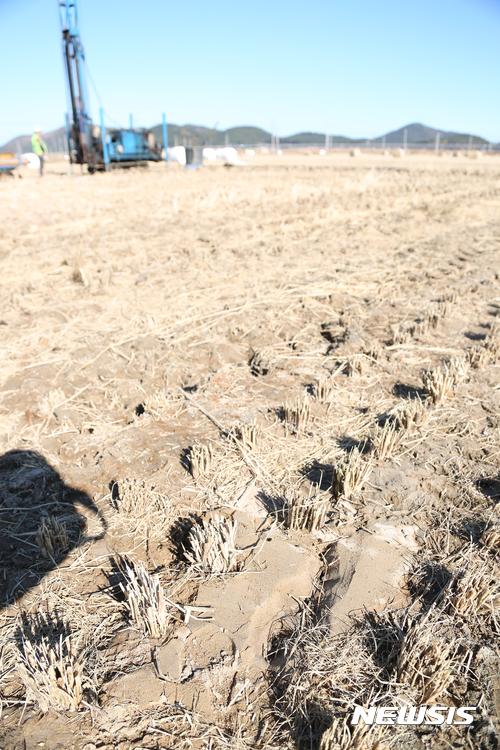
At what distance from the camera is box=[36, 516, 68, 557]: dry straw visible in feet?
7.97

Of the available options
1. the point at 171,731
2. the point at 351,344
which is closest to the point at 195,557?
the point at 171,731

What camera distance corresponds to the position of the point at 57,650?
6.27ft

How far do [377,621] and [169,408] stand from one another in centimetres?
213

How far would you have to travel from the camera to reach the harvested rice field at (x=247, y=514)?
1.79 metres

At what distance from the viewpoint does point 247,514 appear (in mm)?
2660

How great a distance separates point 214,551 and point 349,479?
35.1 inches

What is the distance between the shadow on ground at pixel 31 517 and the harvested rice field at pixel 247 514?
0.5 inches

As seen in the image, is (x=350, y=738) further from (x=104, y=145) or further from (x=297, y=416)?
(x=104, y=145)

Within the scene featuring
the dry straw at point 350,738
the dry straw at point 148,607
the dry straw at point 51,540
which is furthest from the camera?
the dry straw at point 51,540

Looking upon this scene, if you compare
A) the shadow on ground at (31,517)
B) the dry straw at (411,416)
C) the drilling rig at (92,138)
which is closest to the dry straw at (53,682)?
the shadow on ground at (31,517)

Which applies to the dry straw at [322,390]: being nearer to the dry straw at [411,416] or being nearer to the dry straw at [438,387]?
the dry straw at [411,416]

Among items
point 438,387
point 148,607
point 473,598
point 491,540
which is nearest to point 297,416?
point 438,387

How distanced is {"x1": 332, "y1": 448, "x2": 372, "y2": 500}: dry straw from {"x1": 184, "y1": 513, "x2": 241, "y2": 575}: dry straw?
0.70 metres

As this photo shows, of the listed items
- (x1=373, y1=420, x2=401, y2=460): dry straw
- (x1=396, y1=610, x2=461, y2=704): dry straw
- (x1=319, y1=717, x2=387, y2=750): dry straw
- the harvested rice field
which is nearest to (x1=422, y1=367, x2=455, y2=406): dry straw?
the harvested rice field
